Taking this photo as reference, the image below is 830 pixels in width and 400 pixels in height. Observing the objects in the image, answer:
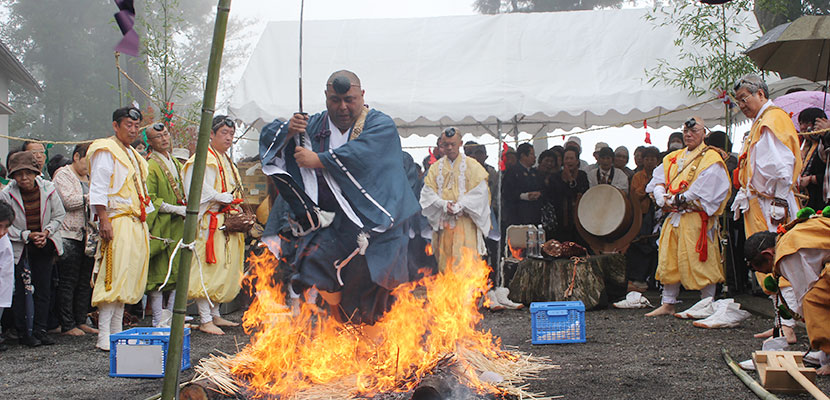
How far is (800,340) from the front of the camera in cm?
543

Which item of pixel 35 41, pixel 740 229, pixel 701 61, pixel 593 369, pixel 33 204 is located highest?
pixel 35 41

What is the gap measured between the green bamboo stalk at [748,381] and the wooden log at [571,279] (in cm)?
317

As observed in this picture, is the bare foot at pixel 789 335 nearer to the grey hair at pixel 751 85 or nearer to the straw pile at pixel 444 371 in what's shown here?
the straw pile at pixel 444 371

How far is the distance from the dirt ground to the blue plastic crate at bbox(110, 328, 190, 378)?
0.08 meters

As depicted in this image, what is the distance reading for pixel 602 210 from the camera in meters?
9.19

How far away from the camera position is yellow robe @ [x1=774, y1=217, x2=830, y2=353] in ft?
12.8

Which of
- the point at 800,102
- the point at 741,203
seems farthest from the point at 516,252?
the point at 800,102

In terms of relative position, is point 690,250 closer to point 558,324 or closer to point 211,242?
point 558,324

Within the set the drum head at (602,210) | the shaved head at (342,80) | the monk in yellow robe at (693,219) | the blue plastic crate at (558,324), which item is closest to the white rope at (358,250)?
the shaved head at (342,80)

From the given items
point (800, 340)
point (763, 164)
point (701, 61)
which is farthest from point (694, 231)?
point (701, 61)

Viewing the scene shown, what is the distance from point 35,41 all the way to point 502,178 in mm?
33717

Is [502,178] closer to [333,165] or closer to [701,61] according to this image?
[701,61]

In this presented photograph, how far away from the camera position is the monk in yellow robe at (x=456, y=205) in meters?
8.29

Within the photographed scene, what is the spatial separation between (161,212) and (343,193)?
125 inches
